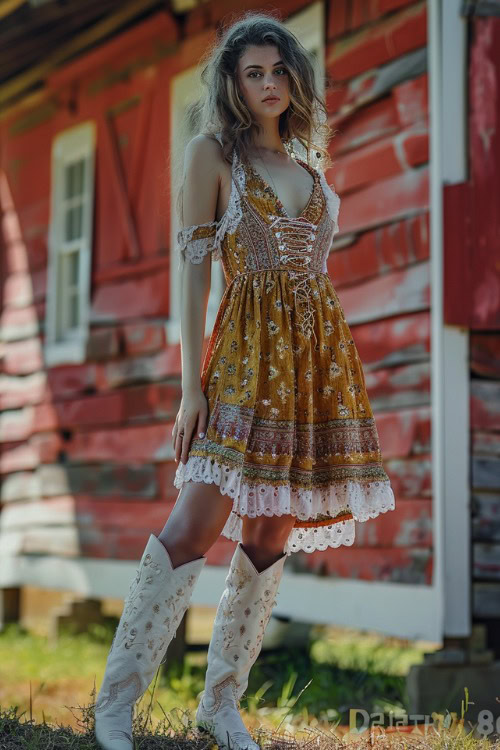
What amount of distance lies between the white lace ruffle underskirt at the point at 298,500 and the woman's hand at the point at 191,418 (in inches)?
2.2

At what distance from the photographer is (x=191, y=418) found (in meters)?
2.77

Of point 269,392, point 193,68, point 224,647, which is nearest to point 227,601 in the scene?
point 224,647

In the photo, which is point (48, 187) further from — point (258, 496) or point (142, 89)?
point (258, 496)

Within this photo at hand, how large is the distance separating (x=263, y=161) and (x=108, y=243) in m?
4.26

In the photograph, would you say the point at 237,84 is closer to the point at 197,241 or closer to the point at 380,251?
the point at 197,241

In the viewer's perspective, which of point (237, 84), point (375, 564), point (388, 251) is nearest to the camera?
point (237, 84)

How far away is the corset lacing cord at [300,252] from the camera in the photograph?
9.45 feet

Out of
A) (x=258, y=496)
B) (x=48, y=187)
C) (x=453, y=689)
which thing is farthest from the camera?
(x=48, y=187)

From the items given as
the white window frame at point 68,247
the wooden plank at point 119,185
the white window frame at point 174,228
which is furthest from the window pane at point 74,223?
the white window frame at point 174,228

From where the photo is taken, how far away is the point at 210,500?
107 inches

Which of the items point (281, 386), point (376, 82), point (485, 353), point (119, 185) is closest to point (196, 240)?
point (281, 386)

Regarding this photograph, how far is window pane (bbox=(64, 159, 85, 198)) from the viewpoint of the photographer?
7.63 metres

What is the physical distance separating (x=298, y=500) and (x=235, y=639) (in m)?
0.45

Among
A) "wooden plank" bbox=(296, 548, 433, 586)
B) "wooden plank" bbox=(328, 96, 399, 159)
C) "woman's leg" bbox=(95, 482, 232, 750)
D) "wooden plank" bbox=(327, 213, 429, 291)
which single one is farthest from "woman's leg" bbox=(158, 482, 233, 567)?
"wooden plank" bbox=(328, 96, 399, 159)
